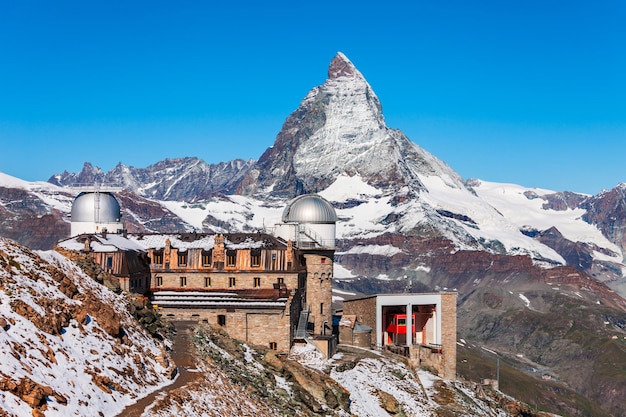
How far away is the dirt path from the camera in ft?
137

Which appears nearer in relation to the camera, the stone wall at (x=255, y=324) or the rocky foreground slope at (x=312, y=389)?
the rocky foreground slope at (x=312, y=389)

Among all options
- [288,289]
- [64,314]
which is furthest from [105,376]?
[288,289]

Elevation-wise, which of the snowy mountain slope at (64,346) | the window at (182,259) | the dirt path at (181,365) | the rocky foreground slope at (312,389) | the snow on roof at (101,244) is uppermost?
the snow on roof at (101,244)

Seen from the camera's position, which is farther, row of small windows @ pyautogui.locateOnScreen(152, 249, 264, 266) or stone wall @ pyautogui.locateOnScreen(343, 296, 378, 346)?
stone wall @ pyautogui.locateOnScreen(343, 296, 378, 346)

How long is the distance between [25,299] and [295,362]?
37.6 metres

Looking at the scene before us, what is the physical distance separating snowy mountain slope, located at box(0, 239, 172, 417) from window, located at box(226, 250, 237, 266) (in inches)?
1508

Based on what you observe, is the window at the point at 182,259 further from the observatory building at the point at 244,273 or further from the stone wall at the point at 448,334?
the stone wall at the point at 448,334

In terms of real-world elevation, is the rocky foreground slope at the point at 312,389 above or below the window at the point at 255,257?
below

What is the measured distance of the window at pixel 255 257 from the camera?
97.6 meters

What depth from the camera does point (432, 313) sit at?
112312 millimetres

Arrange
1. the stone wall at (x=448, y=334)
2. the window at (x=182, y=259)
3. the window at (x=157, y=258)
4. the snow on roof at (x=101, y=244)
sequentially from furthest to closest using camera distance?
the stone wall at (x=448, y=334)
the window at (x=157, y=258)
the window at (x=182, y=259)
the snow on roof at (x=101, y=244)

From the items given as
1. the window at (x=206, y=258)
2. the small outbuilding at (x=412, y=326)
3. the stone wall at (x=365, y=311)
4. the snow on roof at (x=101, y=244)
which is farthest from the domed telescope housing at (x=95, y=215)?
the small outbuilding at (x=412, y=326)

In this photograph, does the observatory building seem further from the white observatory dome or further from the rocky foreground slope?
the rocky foreground slope

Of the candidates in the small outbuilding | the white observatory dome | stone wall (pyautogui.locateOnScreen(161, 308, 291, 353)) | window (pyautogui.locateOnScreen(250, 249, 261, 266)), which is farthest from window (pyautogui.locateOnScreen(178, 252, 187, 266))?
the small outbuilding
